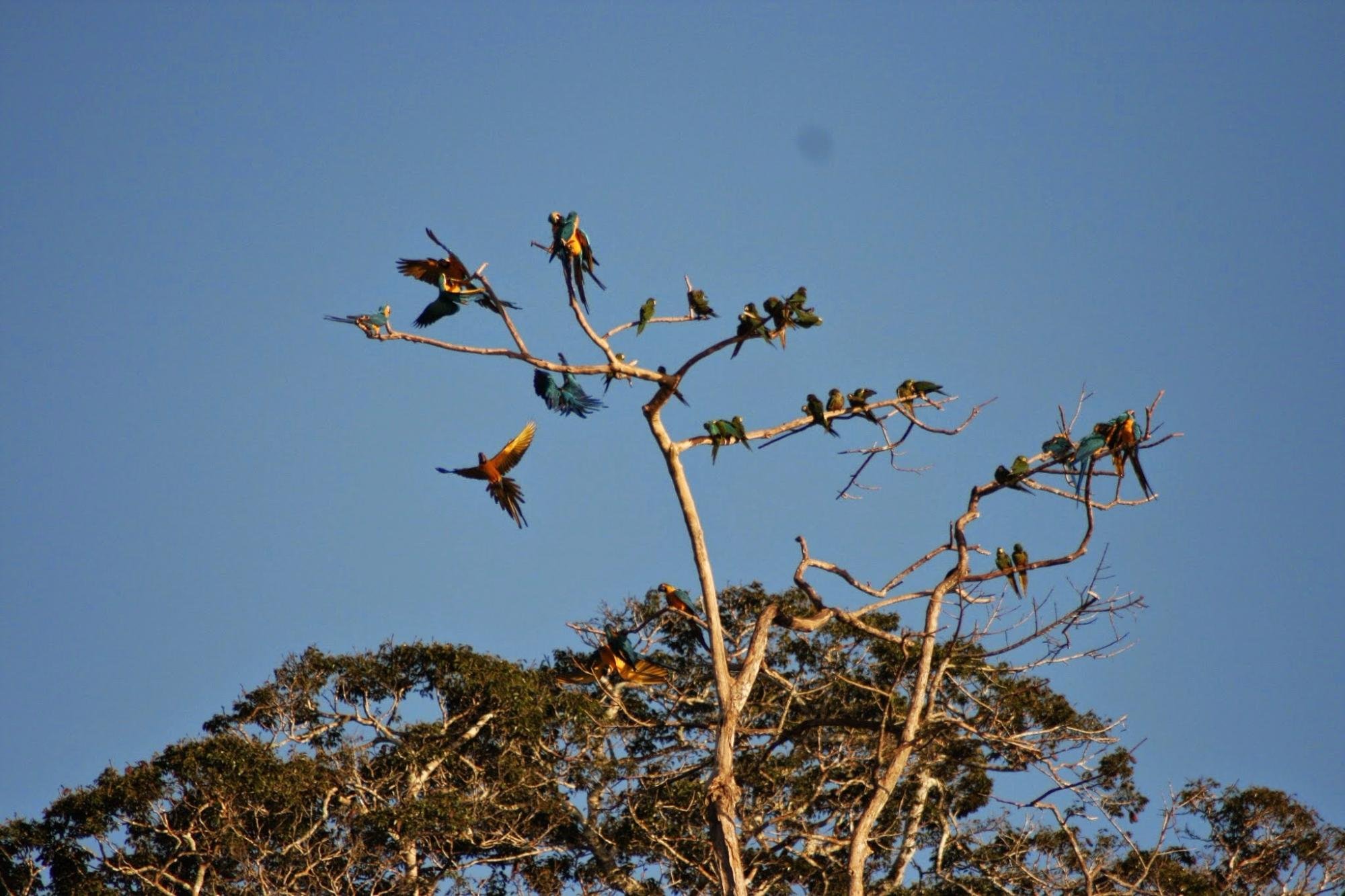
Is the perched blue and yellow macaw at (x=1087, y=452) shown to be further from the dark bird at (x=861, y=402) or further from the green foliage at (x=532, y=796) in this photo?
the green foliage at (x=532, y=796)

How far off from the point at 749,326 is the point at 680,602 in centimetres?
165

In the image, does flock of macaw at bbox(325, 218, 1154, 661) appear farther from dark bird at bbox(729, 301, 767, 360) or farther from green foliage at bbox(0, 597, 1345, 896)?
green foliage at bbox(0, 597, 1345, 896)

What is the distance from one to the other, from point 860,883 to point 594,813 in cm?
780

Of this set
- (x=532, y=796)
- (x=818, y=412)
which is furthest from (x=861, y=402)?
(x=532, y=796)

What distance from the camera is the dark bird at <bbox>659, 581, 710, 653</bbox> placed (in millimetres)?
7113

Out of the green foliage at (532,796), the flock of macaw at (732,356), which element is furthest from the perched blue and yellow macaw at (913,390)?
the green foliage at (532,796)

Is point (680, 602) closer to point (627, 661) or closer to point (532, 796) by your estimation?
point (627, 661)

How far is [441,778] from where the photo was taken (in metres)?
14.4

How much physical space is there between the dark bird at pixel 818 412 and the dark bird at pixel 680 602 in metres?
1.04

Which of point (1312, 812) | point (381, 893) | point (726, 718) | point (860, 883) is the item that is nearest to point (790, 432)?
point (726, 718)

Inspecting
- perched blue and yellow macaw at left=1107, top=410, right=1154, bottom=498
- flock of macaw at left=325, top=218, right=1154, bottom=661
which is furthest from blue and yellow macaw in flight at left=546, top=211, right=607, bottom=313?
perched blue and yellow macaw at left=1107, top=410, right=1154, bottom=498

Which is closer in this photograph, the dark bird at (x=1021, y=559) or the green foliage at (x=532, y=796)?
the dark bird at (x=1021, y=559)

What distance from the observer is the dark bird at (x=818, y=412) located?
6603 millimetres

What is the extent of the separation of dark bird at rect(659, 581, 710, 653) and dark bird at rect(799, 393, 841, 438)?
1041 mm
